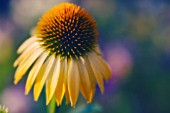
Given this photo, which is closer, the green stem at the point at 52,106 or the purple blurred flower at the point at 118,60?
the green stem at the point at 52,106

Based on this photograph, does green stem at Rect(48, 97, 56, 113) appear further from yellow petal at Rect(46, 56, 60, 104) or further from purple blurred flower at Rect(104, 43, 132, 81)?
purple blurred flower at Rect(104, 43, 132, 81)

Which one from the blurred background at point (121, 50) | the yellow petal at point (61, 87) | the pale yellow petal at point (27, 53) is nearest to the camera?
the yellow petal at point (61, 87)

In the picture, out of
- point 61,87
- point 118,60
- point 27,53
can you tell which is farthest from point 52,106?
point 118,60

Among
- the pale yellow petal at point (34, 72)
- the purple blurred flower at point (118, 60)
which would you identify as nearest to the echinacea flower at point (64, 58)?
the pale yellow petal at point (34, 72)

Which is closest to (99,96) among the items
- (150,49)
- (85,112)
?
(150,49)

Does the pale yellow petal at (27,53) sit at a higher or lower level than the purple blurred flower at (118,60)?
higher

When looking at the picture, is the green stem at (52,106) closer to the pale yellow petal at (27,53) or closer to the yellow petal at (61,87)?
the yellow petal at (61,87)

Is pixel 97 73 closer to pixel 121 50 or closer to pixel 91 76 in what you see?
pixel 91 76
